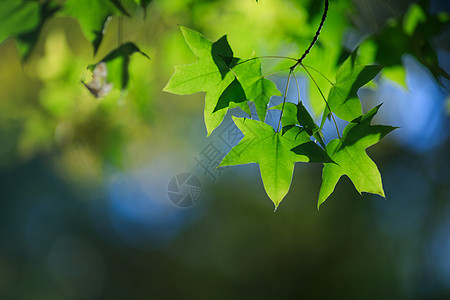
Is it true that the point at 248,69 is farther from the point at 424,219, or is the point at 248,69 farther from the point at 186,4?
the point at 424,219

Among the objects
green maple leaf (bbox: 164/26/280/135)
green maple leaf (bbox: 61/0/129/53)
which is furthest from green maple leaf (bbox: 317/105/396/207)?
green maple leaf (bbox: 61/0/129/53)

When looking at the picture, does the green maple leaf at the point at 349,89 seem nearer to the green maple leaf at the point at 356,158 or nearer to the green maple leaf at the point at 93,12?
the green maple leaf at the point at 356,158

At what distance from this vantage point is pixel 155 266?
5.34m

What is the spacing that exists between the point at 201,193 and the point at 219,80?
34.5 inches

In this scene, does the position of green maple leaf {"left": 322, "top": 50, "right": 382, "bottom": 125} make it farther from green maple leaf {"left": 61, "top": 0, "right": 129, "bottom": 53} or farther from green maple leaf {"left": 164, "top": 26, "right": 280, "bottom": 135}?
green maple leaf {"left": 61, "top": 0, "right": 129, "bottom": 53}

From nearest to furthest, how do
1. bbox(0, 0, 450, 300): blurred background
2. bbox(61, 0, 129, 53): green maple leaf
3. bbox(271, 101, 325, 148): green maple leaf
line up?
bbox(271, 101, 325, 148): green maple leaf < bbox(61, 0, 129, 53): green maple leaf < bbox(0, 0, 450, 300): blurred background

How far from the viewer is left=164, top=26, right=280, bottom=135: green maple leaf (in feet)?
1.79

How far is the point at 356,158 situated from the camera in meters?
0.56

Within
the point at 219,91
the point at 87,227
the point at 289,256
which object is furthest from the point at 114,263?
the point at 219,91

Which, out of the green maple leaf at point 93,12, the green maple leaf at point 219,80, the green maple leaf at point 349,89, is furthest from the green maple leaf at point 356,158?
the green maple leaf at point 93,12

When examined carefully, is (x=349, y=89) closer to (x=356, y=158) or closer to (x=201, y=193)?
(x=356, y=158)

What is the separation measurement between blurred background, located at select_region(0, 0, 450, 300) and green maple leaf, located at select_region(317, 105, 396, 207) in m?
0.26

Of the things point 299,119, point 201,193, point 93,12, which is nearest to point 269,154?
point 299,119

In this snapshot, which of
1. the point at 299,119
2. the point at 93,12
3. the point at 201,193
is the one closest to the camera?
the point at 299,119
